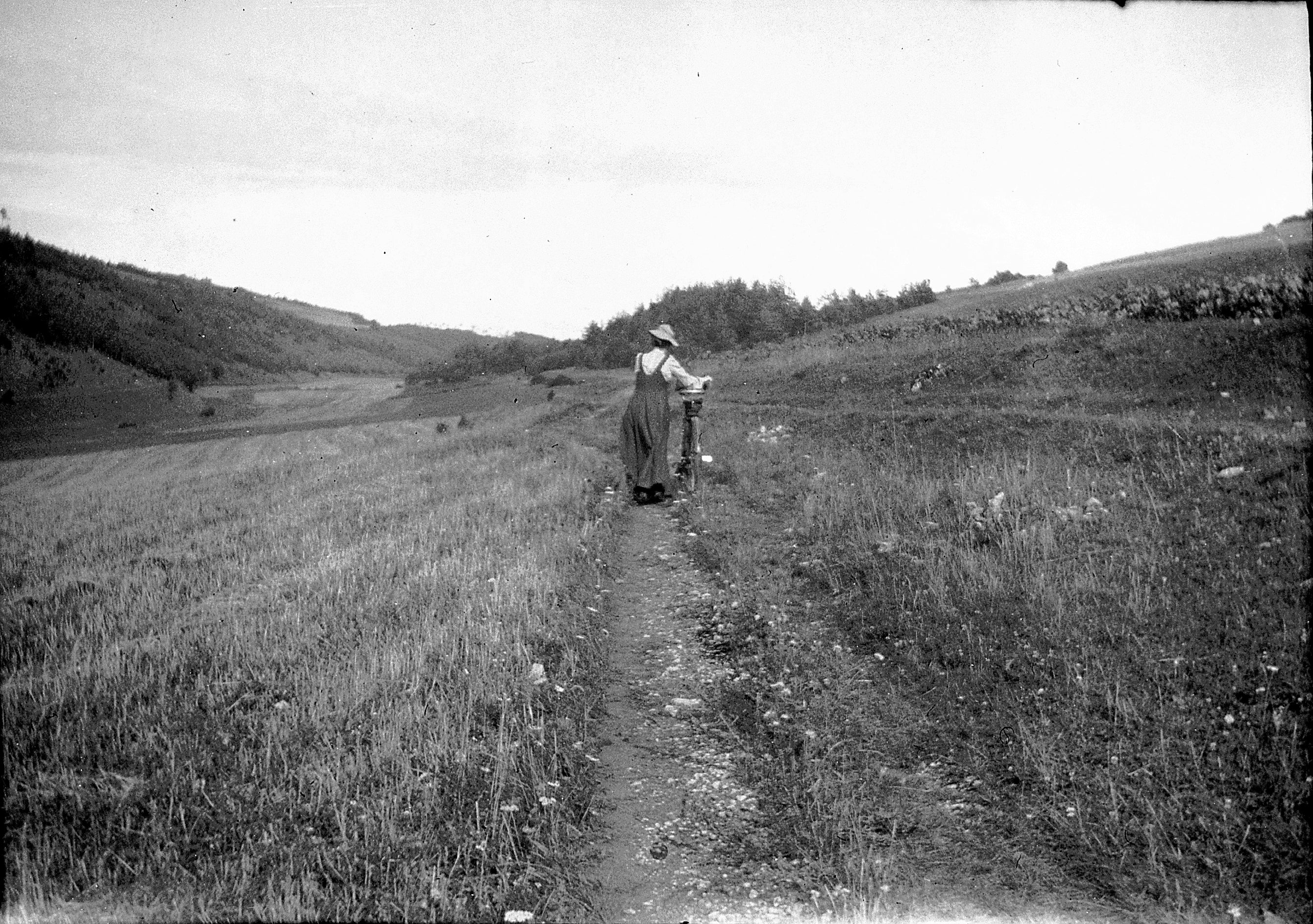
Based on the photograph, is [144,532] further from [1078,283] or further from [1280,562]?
[1078,283]

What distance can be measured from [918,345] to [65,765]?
912 inches

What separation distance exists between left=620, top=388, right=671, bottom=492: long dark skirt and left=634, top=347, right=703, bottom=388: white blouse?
286mm

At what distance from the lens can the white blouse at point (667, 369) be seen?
1185cm

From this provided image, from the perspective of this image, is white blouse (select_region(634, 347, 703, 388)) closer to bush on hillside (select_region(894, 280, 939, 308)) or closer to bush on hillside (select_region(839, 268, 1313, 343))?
bush on hillside (select_region(839, 268, 1313, 343))

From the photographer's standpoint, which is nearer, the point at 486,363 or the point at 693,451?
the point at 693,451

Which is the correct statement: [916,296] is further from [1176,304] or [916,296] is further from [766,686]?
[766,686]

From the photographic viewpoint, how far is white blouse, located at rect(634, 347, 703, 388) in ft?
38.9

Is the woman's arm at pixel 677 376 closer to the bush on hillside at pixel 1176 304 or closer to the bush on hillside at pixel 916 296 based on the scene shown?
the bush on hillside at pixel 1176 304

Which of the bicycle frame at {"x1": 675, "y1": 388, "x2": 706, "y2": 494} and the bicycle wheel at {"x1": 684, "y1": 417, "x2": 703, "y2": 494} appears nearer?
the bicycle frame at {"x1": 675, "y1": 388, "x2": 706, "y2": 494}

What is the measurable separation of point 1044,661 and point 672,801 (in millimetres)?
2608

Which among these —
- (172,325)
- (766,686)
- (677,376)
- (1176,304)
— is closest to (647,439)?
(677,376)

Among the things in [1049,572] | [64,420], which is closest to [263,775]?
[1049,572]

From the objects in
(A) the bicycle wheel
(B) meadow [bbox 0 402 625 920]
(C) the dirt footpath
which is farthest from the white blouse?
(C) the dirt footpath

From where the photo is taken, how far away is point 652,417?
457 inches
